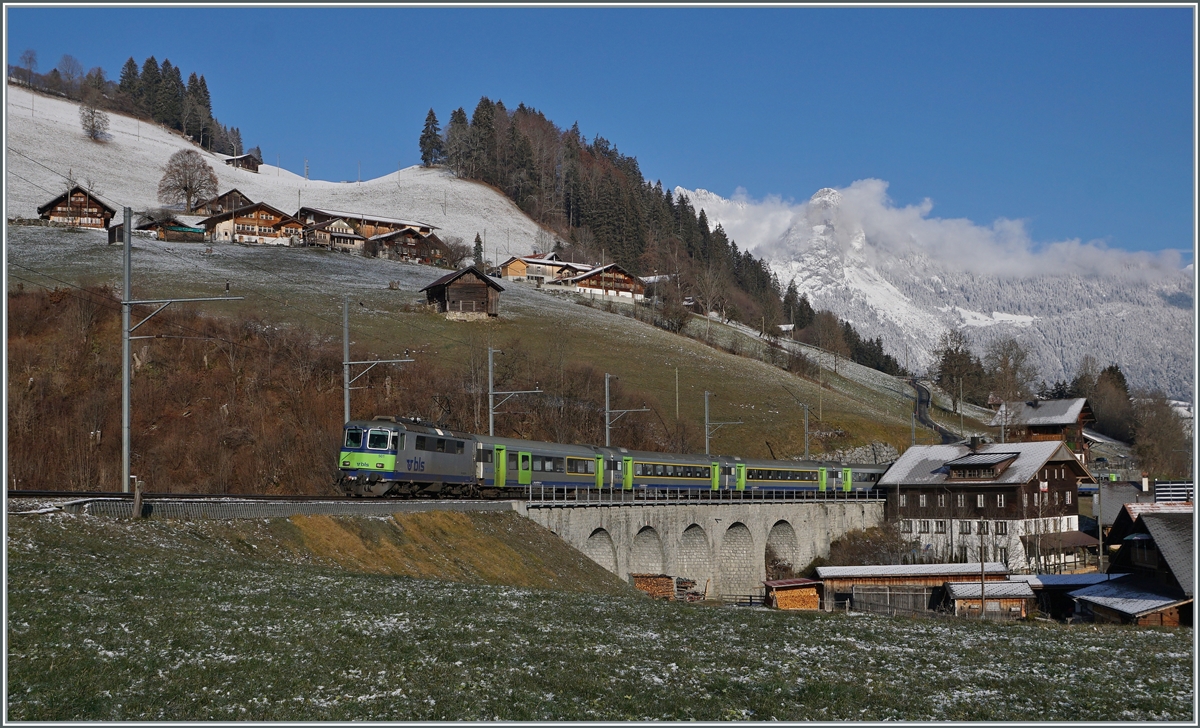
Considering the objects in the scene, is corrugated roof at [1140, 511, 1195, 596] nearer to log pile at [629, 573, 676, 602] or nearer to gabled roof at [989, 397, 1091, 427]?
log pile at [629, 573, 676, 602]

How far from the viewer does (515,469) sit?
47.3m

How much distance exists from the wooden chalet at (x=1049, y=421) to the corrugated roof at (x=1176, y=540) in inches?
2670

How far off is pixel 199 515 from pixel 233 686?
14.6 meters

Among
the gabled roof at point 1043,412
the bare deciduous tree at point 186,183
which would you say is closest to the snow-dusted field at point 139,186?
the bare deciduous tree at point 186,183

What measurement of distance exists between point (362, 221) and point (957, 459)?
4254 inches

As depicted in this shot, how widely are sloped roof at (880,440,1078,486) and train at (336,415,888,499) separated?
7.49m

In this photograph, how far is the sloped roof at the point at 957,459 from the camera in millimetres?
72688

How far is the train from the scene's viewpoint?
38500 mm

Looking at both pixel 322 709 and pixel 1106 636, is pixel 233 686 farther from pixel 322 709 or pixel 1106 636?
pixel 1106 636

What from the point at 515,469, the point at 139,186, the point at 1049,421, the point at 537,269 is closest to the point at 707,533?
the point at 515,469

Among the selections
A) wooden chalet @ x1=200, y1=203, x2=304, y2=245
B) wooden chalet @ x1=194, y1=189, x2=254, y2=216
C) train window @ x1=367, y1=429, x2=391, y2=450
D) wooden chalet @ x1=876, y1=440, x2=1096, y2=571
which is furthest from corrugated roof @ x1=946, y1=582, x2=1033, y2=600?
wooden chalet @ x1=194, y1=189, x2=254, y2=216

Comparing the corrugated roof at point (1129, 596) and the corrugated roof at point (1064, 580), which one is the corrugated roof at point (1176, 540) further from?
the corrugated roof at point (1064, 580)

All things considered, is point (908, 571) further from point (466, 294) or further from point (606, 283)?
point (606, 283)

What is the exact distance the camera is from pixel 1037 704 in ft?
50.4
